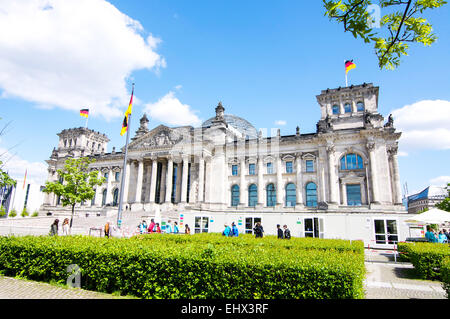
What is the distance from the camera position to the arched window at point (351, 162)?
4119 cm

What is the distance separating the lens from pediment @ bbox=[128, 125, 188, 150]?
167ft

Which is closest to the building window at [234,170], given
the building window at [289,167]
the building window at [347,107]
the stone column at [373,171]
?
the building window at [289,167]

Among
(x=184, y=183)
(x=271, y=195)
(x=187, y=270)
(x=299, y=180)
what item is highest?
(x=299, y=180)

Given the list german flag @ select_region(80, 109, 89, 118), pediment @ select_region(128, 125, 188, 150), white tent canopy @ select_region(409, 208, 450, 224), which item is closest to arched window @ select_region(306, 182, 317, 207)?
white tent canopy @ select_region(409, 208, 450, 224)

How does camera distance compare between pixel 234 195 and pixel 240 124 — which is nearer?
pixel 234 195

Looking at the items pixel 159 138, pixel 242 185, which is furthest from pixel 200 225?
pixel 159 138

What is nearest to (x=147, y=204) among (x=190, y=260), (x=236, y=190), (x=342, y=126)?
(x=236, y=190)

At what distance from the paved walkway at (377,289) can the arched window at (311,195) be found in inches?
1047

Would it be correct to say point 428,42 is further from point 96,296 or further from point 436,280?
point 436,280

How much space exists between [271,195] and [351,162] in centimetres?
1387

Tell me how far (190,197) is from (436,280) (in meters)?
40.3

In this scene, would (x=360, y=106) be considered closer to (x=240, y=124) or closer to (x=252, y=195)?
(x=252, y=195)

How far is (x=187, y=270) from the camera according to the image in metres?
8.20

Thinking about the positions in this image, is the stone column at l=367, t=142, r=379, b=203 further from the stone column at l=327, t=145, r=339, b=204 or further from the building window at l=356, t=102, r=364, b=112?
the building window at l=356, t=102, r=364, b=112
